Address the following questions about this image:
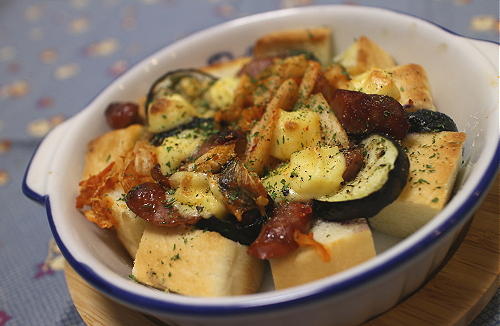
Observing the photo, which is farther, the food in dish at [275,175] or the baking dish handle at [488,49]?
the baking dish handle at [488,49]

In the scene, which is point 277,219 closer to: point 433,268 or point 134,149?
point 433,268

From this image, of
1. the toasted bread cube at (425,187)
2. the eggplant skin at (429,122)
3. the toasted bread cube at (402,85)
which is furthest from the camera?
the toasted bread cube at (402,85)

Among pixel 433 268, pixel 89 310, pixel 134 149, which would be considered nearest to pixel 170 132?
pixel 134 149

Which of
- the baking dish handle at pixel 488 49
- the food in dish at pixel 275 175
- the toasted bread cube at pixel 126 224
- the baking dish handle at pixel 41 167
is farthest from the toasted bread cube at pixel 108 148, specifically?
the baking dish handle at pixel 488 49

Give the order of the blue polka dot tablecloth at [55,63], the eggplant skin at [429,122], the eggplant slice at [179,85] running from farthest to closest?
the eggplant slice at [179,85] → the blue polka dot tablecloth at [55,63] → the eggplant skin at [429,122]

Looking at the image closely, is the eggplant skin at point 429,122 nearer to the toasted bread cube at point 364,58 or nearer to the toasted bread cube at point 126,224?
the toasted bread cube at point 364,58
